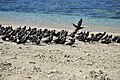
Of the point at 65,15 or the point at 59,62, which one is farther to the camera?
the point at 65,15

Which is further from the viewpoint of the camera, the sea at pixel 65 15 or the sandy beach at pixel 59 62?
the sea at pixel 65 15

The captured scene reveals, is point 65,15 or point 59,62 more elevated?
point 59,62

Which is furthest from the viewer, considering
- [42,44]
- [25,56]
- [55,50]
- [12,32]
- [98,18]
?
[98,18]

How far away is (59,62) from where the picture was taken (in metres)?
10.4

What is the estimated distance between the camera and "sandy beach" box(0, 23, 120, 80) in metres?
8.60

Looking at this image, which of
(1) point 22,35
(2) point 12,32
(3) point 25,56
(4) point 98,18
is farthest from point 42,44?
(4) point 98,18

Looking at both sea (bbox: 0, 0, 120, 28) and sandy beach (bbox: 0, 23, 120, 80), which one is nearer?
sandy beach (bbox: 0, 23, 120, 80)

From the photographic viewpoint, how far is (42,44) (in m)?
14.3

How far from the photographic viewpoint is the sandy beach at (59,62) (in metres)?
8.60

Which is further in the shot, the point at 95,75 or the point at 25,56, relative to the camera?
the point at 25,56

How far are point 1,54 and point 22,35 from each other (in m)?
3.72

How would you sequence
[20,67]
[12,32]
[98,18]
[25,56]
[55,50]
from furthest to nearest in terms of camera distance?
[98,18], [12,32], [55,50], [25,56], [20,67]

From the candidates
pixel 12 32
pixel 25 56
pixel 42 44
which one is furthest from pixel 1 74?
pixel 12 32

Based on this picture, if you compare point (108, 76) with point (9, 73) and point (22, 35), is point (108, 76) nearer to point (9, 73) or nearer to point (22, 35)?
point (9, 73)
